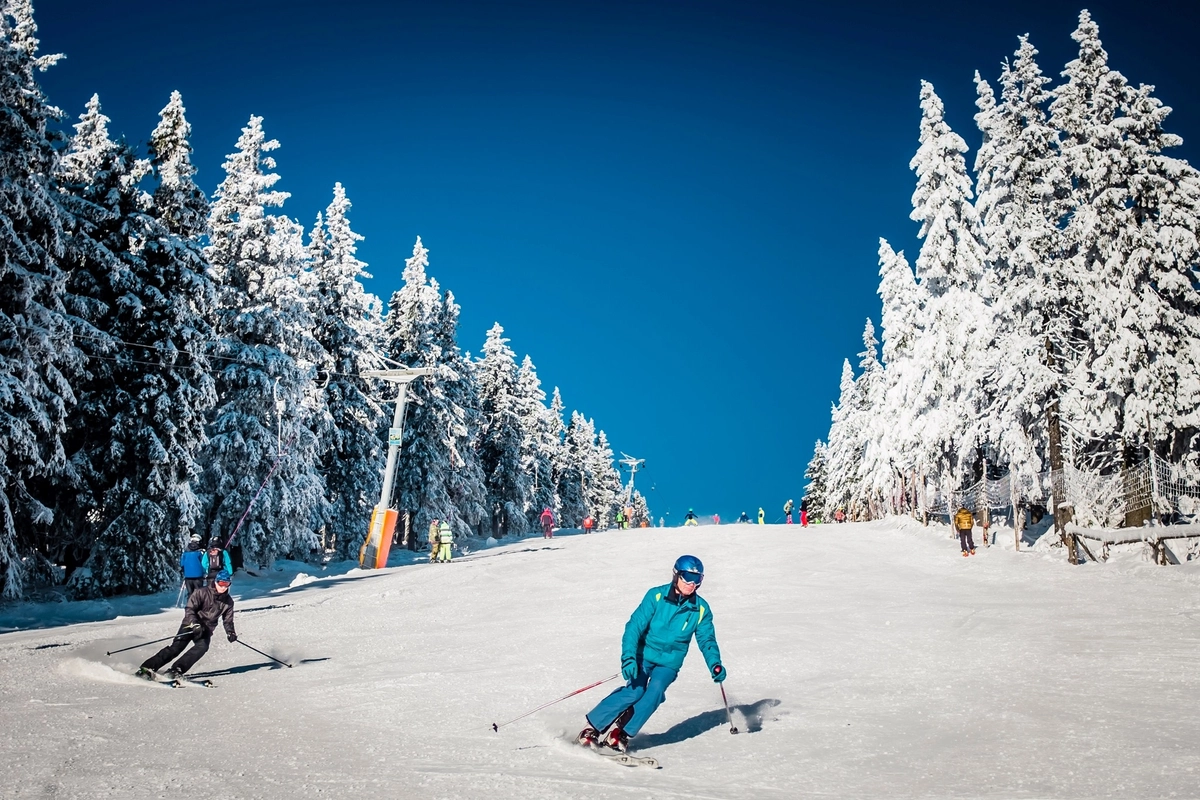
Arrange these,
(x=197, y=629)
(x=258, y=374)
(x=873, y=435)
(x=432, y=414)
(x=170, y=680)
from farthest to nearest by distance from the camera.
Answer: (x=873, y=435) < (x=432, y=414) < (x=258, y=374) < (x=197, y=629) < (x=170, y=680)

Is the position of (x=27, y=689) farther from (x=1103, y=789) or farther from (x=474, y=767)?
(x=1103, y=789)

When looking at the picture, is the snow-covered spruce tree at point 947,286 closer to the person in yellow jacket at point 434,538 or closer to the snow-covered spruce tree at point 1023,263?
the snow-covered spruce tree at point 1023,263

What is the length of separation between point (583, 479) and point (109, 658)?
74268 mm

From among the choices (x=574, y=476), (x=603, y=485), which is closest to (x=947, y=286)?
(x=574, y=476)

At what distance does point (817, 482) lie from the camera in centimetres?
9200

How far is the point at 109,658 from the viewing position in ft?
39.9

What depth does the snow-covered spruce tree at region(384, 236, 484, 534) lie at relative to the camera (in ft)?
134

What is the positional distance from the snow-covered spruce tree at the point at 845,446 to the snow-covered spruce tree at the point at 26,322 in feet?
180

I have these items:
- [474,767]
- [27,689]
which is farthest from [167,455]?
[474,767]

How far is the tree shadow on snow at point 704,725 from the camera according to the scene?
7.72 m

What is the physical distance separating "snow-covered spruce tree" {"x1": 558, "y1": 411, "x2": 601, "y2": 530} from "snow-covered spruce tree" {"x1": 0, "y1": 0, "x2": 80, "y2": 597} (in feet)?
197

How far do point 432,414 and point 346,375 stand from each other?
619 cm

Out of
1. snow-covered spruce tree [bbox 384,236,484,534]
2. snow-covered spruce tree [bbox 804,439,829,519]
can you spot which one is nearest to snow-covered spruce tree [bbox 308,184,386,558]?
snow-covered spruce tree [bbox 384,236,484,534]

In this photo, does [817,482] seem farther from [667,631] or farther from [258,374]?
[667,631]
